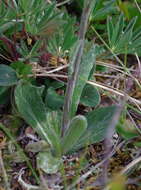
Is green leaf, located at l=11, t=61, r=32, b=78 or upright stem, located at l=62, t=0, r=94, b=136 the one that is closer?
upright stem, located at l=62, t=0, r=94, b=136

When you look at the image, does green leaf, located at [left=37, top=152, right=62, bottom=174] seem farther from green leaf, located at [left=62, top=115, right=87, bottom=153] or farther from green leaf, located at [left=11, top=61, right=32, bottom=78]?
green leaf, located at [left=11, top=61, right=32, bottom=78]

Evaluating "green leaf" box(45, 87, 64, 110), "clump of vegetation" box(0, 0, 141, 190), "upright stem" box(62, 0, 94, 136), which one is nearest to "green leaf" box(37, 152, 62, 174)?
"clump of vegetation" box(0, 0, 141, 190)

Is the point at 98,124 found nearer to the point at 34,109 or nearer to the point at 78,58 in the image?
the point at 34,109

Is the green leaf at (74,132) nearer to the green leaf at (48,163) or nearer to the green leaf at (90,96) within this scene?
the green leaf at (48,163)

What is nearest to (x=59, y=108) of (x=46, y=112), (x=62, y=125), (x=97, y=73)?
(x=46, y=112)

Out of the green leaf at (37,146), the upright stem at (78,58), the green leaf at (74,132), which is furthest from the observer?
the green leaf at (37,146)

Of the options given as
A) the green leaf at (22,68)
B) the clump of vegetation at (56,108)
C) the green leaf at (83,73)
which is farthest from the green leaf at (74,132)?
the green leaf at (22,68)

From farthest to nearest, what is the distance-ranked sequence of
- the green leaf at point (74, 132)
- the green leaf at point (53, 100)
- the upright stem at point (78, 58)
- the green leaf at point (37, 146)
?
1. the green leaf at point (53, 100)
2. the green leaf at point (37, 146)
3. the green leaf at point (74, 132)
4. the upright stem at point (78, 58)

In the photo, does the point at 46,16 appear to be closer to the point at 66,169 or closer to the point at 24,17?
the point at 24,17
